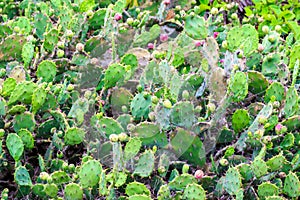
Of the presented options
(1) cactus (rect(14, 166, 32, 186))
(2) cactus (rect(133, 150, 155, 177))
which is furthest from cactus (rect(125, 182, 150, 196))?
(1) cactus (rect(14, 166, 32, 186))

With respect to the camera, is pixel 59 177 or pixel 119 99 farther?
pixel 119 99

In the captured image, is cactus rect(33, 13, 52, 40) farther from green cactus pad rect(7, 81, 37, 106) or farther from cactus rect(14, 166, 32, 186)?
cactus rect(14, 166, 32, 186)

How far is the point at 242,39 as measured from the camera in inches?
119

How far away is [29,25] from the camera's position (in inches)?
141

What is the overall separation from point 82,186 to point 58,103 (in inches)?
23.9

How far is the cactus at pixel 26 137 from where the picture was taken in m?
2.81

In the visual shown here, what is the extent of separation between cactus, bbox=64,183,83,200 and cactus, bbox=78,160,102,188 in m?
0.04

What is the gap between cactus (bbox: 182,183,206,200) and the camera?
2.52 m

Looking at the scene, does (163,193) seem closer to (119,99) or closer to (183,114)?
(183,114)

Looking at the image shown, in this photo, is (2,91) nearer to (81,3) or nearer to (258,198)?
(81,3)

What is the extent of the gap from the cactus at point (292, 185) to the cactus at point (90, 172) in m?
0.85

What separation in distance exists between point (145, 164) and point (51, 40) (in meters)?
1.03

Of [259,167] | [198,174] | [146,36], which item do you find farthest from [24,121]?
[259,167]

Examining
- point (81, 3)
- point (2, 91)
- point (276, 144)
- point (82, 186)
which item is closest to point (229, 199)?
point (276, 144)
